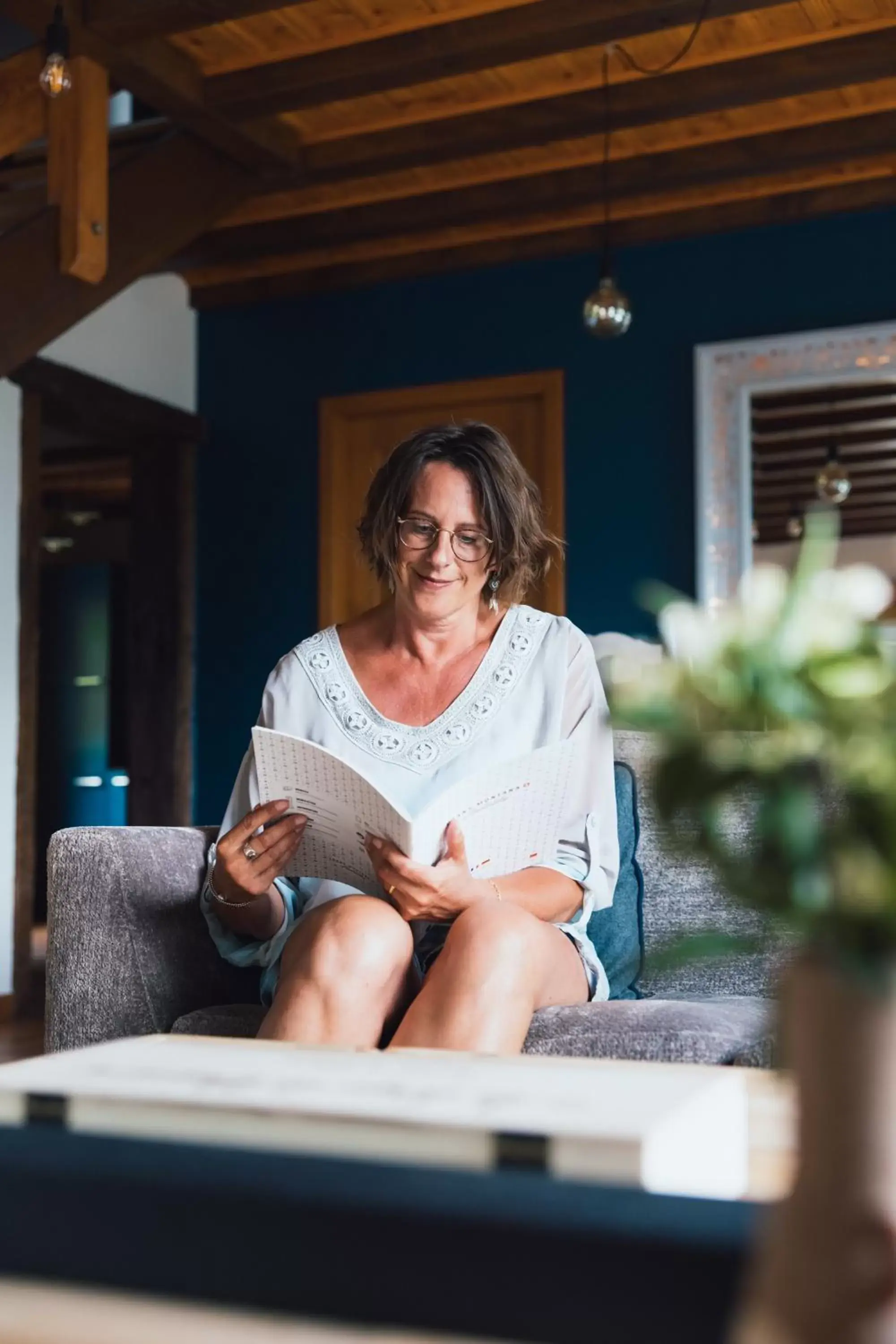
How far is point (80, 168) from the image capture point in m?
3.61

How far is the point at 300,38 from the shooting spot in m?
3.96

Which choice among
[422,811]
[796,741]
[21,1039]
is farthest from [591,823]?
[21,1039]

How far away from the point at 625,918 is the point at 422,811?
53cm

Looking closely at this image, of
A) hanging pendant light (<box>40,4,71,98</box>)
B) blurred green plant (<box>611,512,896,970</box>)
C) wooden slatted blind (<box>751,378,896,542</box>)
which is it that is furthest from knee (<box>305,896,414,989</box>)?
wooden slatted blind (<box>751,378,896,542</box>)

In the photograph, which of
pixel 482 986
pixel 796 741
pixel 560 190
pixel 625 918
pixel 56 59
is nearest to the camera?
pixel 796 741

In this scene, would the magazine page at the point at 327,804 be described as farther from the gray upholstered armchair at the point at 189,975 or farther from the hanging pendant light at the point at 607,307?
the hanging pendant light at the point at 607,307

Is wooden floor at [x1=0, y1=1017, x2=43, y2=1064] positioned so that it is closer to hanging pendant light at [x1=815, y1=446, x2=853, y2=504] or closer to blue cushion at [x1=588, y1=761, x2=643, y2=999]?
blue cushion at [x1=588, y1=761, x2=643, y2=999]

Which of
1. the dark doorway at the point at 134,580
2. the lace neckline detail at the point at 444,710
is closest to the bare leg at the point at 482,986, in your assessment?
the lace neckline detail at the point at 444,710

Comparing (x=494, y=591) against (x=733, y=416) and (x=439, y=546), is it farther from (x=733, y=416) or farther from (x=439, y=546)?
(x=733, y=416)

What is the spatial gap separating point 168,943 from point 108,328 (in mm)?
3960

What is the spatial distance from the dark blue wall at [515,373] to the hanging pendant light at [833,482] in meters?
0.47

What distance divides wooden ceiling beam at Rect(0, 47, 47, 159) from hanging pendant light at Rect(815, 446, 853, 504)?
2745 mm

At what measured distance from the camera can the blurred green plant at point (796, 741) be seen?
0.52 metres

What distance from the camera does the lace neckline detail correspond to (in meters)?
2.00
